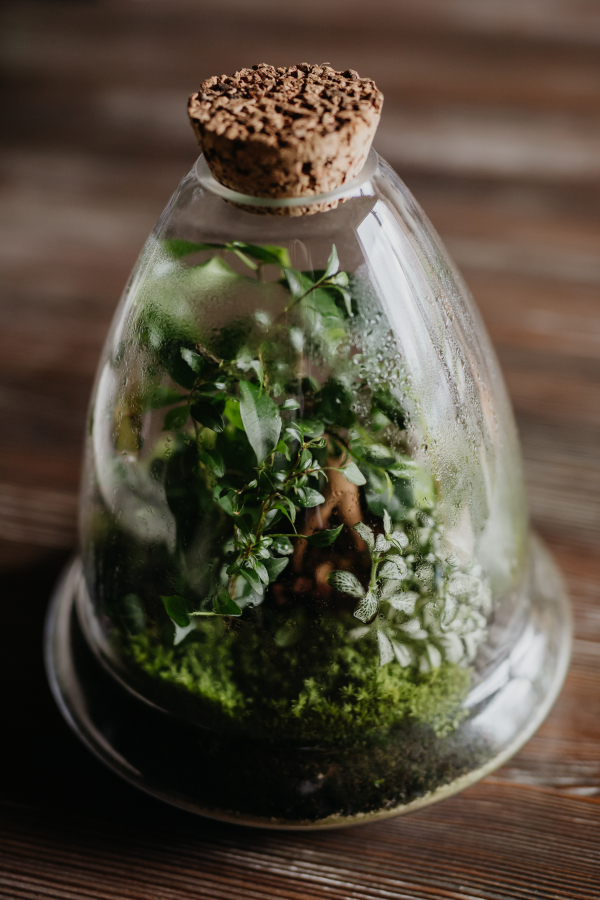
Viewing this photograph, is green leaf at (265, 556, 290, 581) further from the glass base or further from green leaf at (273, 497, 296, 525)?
the glass base

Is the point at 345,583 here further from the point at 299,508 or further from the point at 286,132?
the point at 286,132

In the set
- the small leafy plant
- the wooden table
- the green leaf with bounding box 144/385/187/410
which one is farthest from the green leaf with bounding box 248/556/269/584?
the wooden table

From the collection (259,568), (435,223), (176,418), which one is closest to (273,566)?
(259,568)

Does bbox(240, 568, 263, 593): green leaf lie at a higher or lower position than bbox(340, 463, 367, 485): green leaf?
lower

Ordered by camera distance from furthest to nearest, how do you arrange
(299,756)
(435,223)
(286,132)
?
(435,223), (299,756), (286,132)

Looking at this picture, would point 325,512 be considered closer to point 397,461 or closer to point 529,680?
point 397,461

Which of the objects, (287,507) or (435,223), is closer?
(287,507)
